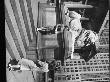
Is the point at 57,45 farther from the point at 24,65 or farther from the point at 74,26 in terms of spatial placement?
the point at 24,65

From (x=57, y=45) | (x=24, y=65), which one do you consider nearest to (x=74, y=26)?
(x=57, y=45)

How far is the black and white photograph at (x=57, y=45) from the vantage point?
24.6 ft

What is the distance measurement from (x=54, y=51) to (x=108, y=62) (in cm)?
328

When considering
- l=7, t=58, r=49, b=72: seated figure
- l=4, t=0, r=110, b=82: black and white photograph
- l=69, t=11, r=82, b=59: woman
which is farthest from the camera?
l=69, t=11, r=82, b=59: woman

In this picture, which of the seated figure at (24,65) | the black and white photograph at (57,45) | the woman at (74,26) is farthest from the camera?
the woman at (74,26)

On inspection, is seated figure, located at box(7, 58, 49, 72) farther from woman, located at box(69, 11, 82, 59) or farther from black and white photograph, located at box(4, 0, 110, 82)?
woman, located at box(69, 11, 82, 59)

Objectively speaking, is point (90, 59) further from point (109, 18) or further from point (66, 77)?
point (109, 18)

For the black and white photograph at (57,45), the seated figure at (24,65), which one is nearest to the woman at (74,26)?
the black and white photograph at (57,45)

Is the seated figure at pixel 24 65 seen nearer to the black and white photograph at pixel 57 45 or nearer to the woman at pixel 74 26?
the black and white photograph at pixel 57 45

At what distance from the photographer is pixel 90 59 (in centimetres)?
981

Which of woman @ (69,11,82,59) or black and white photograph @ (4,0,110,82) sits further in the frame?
woman @ (69,11,82,59)

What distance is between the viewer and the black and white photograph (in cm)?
750

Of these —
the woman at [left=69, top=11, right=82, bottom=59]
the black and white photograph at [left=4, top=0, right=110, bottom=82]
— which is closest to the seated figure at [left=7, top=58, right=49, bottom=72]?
the black and white photograph at [left=4, top=0, right=110, bottom=82]

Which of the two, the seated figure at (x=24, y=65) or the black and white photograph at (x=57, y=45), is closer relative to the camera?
the seated figure at (x=24, y=65)
